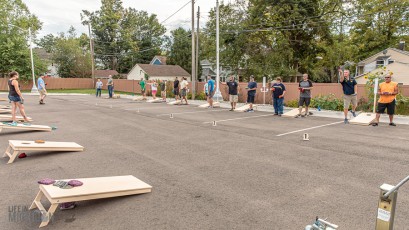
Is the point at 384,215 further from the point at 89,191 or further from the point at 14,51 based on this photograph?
the point at 14,51

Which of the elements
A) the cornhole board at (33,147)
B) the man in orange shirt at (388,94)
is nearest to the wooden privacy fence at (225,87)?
the man in orange shirt at (388,94)

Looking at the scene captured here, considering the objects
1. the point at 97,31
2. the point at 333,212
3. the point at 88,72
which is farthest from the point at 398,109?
the point at 97,31

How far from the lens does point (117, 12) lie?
207 ft

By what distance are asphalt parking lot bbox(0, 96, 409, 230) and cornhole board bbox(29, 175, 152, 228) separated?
13 centimetres

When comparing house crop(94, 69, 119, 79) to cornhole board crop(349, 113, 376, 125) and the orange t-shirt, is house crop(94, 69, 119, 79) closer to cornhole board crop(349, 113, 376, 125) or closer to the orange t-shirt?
cornhole board crop(349, 113, 376, 125)

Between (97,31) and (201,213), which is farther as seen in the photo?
(97,31)

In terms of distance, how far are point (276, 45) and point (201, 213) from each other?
92.0 ft

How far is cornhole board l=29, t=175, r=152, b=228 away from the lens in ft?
11.4

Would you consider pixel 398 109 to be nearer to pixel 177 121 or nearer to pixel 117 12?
pixel 177 121

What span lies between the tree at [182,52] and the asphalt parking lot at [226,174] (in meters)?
45.2

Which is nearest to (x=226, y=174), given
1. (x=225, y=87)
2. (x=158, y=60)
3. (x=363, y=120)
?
(x=363, y=120)

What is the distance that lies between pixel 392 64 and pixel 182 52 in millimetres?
35004

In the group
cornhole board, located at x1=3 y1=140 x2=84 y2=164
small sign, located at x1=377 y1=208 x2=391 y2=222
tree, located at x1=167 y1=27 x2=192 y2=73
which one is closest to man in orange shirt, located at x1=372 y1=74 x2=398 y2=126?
small sign, located at x1=377 y1=208 x2=391 y2=222

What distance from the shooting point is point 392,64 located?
3133 cm
